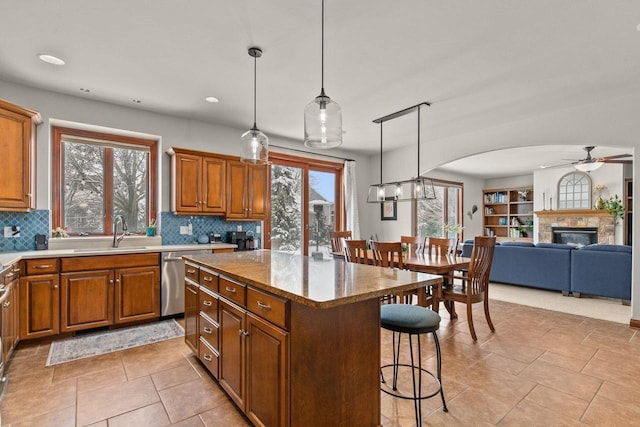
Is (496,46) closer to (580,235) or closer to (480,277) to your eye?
(480,277)

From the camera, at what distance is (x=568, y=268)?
511 cm

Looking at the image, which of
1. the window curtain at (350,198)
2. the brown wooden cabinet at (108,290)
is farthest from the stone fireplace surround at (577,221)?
the brown wooden cabinet at (108,290)

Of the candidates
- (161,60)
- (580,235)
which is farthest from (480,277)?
(580,235)

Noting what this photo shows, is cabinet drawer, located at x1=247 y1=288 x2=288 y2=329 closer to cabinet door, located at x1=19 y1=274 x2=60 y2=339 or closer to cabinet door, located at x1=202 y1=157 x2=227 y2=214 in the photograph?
cabinet door, located at x1=19 y1=274 x2=60 y2=339

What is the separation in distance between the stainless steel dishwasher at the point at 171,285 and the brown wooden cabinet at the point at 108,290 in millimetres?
67

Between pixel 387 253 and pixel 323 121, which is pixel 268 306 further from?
pixel 387 253

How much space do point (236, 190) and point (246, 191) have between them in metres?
0.16

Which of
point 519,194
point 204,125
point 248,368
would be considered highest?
point 204,125

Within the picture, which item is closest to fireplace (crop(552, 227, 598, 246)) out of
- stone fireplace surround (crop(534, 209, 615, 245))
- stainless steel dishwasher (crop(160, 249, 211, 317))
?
stone fireplace surround (crop(534, 209, 615, 245))

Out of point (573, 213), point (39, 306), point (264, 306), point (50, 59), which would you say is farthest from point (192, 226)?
point (573, 213)

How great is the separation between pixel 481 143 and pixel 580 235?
5631 mm

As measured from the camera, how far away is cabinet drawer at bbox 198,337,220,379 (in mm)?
2307

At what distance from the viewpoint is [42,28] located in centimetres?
245

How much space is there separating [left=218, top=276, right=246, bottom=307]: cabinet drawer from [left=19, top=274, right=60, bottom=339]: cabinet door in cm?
222
